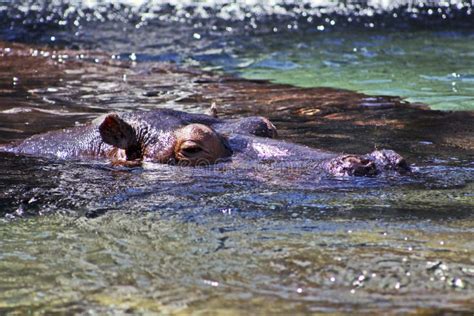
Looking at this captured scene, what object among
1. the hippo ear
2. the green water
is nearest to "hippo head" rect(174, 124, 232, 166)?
the hippo ear

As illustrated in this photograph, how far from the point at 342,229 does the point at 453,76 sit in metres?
7.66

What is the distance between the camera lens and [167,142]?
19.0ft

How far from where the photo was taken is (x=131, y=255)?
3922mm

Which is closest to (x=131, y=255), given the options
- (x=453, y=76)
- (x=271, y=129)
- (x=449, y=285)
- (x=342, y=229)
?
(x=342, y=229)

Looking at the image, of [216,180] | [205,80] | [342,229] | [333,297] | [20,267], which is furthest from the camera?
[205,80]

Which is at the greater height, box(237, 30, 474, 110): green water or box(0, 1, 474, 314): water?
box(237, 30, 474, 110): green water

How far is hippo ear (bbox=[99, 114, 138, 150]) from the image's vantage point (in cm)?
576

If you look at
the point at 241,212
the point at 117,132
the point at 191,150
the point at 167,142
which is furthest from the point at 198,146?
the point at 241,212

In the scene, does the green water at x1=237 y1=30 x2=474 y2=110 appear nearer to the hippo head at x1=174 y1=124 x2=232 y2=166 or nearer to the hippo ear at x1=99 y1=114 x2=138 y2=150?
the hippo head at x1=174 y1=124 x2=232 y2=166

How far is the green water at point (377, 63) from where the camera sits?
10531mm

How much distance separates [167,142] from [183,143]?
16 centimetres

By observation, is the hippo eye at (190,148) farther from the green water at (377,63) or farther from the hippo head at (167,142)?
the green water at (377,63)

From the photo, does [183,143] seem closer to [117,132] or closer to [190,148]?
[190,148]

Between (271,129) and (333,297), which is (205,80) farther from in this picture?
(333,297)
